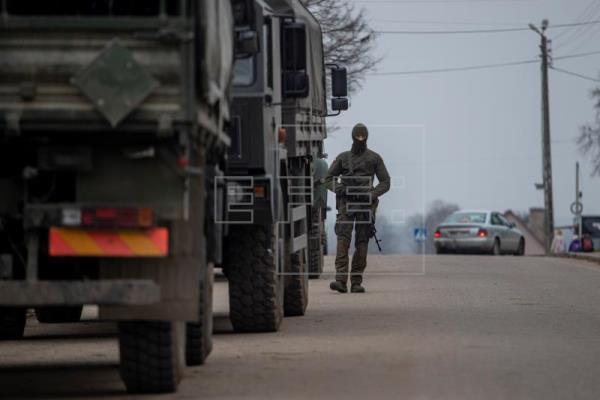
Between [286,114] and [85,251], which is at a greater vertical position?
[286,114]

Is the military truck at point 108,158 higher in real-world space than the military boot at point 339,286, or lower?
higher

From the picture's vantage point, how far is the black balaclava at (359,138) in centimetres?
2111

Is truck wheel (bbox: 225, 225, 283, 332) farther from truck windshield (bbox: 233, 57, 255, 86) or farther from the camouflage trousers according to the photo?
the camouflage trousers

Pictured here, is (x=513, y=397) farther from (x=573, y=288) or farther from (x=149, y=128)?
(x=573, y=288)

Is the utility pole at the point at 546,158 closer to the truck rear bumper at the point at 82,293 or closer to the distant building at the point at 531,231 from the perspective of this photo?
the distant building at the point at 531,231

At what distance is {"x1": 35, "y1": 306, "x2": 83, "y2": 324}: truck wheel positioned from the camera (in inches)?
698

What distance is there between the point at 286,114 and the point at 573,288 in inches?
346

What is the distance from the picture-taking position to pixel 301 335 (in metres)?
15.4

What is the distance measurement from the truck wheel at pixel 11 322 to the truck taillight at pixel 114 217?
581cm

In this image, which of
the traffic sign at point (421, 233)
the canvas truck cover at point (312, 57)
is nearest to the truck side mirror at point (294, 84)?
the canvas truck cover at point (312, 57)

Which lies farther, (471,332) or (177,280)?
A: (471,332)

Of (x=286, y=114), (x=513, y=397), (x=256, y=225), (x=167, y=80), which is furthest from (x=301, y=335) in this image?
(x=167, y=80)

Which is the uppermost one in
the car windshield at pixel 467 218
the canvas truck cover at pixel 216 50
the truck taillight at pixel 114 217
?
the canvas truck cover at pixel 216 50

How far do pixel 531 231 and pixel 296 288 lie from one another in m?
111
